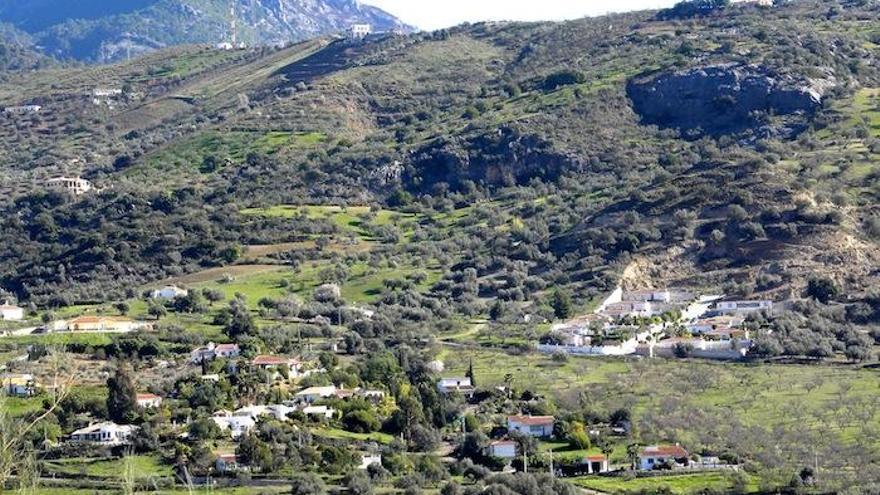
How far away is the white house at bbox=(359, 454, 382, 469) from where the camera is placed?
57531 mm

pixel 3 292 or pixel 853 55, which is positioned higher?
pixel 853 55

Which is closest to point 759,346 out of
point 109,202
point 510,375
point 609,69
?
point 510,375

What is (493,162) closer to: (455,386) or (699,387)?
(455,386)

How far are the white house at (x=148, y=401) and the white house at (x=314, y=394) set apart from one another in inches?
187

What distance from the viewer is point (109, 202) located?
109m

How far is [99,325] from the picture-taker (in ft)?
252

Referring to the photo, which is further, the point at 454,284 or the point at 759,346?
the point at 454,284

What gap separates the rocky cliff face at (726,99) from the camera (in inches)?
4316

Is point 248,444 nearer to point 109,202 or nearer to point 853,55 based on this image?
point 109,202

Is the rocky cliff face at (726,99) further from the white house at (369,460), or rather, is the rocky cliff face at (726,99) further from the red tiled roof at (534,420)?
the white house at (369,460)

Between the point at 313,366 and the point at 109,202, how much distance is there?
135ft

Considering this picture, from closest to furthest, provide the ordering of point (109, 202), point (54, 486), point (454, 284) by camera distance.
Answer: point (54, 486) → point (454, 284) → point (109, 202)

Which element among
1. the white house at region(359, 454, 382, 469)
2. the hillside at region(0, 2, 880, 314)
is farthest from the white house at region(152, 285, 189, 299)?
the white house at region(359, 454, 382, 469)

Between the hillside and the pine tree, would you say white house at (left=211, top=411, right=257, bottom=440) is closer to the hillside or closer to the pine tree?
the pine tree
